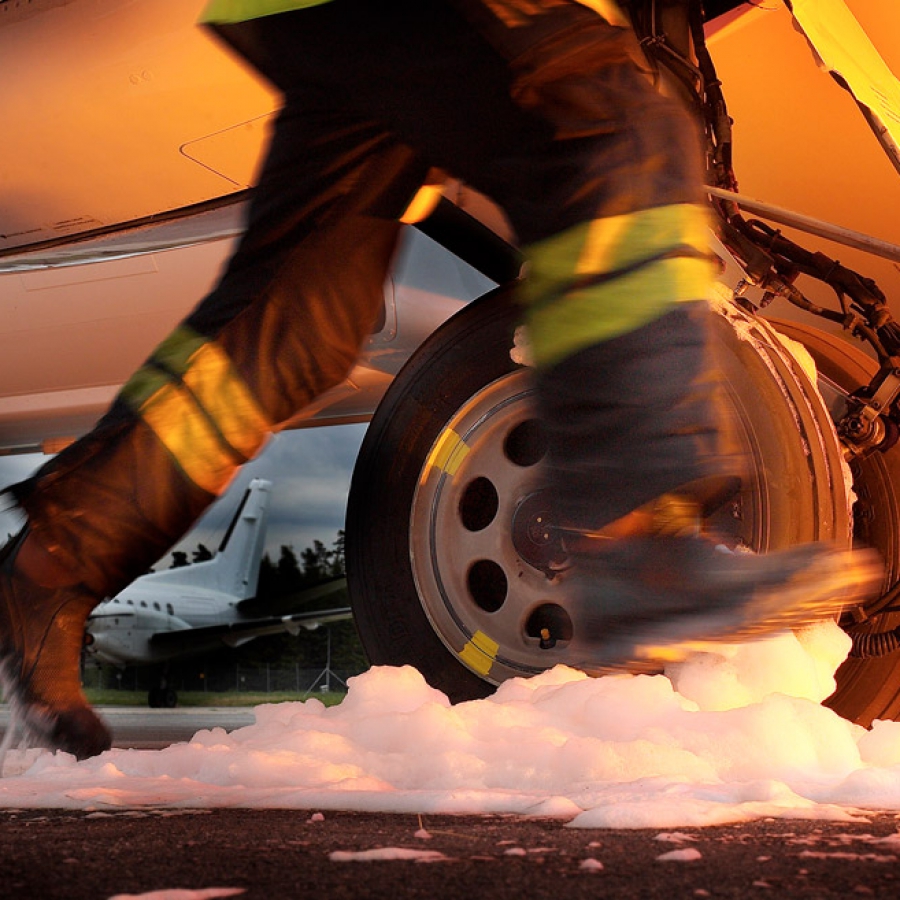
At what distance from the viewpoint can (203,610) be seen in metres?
24.9

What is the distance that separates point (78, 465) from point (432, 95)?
2.16 ft

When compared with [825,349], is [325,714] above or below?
below

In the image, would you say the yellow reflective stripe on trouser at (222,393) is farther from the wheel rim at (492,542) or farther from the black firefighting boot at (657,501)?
the black firefighting boot at (657,501)

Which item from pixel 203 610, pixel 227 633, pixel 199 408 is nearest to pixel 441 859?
pixel 199 408

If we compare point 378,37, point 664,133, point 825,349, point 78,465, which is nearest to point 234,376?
point 78,465

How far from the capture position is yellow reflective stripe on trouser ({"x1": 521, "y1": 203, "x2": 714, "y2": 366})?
3.64 feet

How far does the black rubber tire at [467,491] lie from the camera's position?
155 cm

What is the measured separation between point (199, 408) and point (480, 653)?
0.57 metres

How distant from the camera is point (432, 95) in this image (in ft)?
4.15

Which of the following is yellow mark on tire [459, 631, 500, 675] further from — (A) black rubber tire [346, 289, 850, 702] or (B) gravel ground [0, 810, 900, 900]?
(B) gravel ground [0, 810, 900, 900]

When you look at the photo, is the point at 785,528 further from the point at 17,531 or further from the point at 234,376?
the point at 17,531

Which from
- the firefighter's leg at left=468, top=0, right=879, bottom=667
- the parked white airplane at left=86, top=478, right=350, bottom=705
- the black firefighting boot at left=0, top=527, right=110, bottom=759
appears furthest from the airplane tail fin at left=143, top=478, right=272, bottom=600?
the firefighter's leg at left=468, top=0, right=879, bottom=667

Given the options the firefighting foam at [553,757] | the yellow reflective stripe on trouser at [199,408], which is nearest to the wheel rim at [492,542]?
the firefighting foam at [553,757]

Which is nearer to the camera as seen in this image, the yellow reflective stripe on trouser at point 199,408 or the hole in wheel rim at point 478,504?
the yellow reflective stripe on trouser at point 199,408
